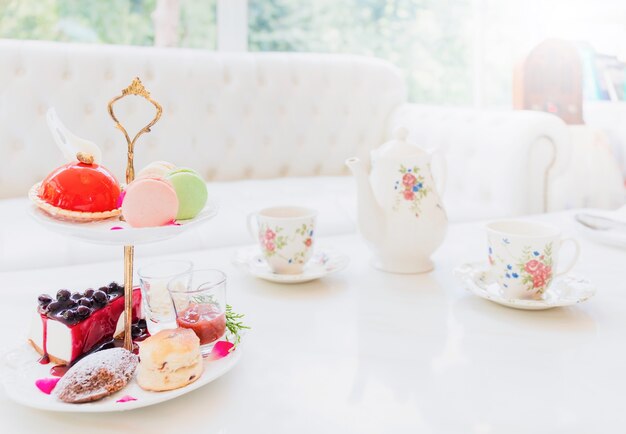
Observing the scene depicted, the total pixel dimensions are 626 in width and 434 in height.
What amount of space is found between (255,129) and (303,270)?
1494mm

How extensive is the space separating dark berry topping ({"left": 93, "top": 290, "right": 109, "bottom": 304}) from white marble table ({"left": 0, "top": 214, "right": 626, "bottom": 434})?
0.12 metres

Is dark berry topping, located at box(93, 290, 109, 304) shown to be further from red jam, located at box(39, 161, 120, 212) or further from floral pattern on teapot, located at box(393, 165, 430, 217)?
floral pattern on teapot, located at box(393, 165, 430, 217)

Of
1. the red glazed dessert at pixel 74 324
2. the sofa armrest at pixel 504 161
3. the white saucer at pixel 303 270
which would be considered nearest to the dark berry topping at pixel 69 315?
the red glazed dessert at pixel 74 324

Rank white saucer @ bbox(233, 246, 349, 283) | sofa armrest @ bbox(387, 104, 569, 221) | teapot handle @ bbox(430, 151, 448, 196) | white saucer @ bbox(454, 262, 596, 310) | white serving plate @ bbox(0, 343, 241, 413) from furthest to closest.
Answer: sofa armrest @ bbox(387, 104, 569, 221) < teapot handle @ bbox(430, 151, 448, 196) < white saucer @ bbox(233, 246, 349, 283) < white saucer @ bbox(454, 262, 596, 310) < white serving plate @ bbox(0, 343, 241, 413)

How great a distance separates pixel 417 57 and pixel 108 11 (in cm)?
190

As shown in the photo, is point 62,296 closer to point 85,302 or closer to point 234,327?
point 85,302

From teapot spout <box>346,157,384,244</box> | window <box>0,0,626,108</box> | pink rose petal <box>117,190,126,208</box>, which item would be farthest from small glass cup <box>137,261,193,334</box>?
window <box>0,0,626,108</box>

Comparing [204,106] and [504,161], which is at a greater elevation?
[204,106]

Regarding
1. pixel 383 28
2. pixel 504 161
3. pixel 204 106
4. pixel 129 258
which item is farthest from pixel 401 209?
pixel 383 28

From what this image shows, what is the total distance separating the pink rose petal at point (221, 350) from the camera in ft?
1.91

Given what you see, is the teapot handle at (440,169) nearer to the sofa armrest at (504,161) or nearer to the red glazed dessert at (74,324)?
the red glazed dessert at (74,324)

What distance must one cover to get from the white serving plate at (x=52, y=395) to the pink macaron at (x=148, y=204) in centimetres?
15

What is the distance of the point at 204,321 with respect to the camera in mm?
603

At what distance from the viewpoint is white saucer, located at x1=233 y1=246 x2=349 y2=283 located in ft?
2.82
